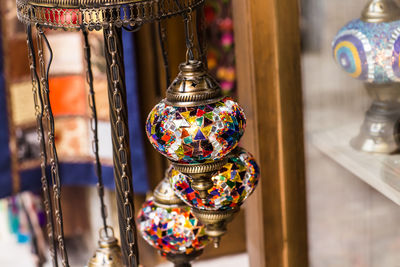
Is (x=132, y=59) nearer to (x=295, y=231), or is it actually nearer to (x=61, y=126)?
(x=61, y=126)

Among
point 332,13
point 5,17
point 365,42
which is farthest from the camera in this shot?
point 5,17

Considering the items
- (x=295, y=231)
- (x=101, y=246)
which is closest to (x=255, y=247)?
(x=295, y=231)

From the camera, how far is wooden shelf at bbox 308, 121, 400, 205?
1125mm

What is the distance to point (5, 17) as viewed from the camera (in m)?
1.97

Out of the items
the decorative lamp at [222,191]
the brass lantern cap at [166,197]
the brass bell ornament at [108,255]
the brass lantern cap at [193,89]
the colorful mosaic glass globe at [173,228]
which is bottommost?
the brass bell ornament at [108,255]

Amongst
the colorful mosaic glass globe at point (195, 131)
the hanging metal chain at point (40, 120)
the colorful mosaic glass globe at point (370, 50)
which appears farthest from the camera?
the colorful mosaic glass globe at point (370, 50)

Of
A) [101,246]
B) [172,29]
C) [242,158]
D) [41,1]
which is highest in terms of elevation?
[41,1]

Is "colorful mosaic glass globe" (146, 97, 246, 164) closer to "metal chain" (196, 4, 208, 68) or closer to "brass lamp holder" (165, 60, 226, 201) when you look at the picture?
"brass lamp holder" (165, 60, 226, 201)

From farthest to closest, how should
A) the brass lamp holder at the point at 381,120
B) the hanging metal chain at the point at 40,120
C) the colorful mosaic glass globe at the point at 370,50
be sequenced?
the brass lamp holder at the point at 381,120
the colorful mosaic glass globe at the point at 370,50
the hanging metal chain at the point at 40,120

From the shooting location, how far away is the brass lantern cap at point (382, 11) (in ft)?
3.66

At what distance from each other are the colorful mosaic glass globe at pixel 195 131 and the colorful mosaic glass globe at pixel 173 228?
251 mm

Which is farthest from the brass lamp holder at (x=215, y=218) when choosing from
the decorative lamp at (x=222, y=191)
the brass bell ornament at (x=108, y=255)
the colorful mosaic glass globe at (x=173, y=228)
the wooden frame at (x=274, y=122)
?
the wooden frame at (x=274, y=122)

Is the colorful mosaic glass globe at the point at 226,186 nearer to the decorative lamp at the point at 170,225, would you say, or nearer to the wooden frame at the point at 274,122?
the decorative lamp at the point at 170,225

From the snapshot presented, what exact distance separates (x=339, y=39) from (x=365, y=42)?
0.24 ft
